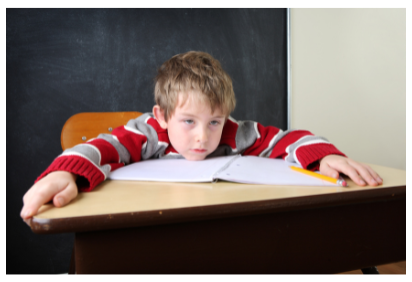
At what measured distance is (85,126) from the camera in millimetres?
1151

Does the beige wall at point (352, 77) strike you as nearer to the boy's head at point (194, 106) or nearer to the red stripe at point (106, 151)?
the boy's head at point (194, 106)

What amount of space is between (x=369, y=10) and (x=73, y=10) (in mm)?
1636

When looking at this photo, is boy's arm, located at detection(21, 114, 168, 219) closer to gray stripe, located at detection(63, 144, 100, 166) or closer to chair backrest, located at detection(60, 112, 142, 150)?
gray stripe, located at detection(63, 144, 100, 166)

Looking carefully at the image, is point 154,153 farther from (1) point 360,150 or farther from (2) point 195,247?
(1) point 360,150

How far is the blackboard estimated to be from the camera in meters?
1.37

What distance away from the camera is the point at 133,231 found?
0.39 metres

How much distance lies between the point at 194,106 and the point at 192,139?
0.08 m

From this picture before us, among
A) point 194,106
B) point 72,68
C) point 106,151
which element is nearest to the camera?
point 106,151

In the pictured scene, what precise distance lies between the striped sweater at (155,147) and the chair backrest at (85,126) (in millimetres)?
261

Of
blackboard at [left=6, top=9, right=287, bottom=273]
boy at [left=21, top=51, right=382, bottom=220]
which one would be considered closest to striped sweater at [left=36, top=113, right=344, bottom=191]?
boy at [left=21, top=51, right=382, bottom=220]

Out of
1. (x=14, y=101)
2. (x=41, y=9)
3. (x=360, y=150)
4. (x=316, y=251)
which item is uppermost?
(x=41, y=9)

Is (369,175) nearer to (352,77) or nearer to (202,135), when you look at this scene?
(202,135)

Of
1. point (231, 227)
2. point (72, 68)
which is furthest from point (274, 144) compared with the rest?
point (72, 68)
